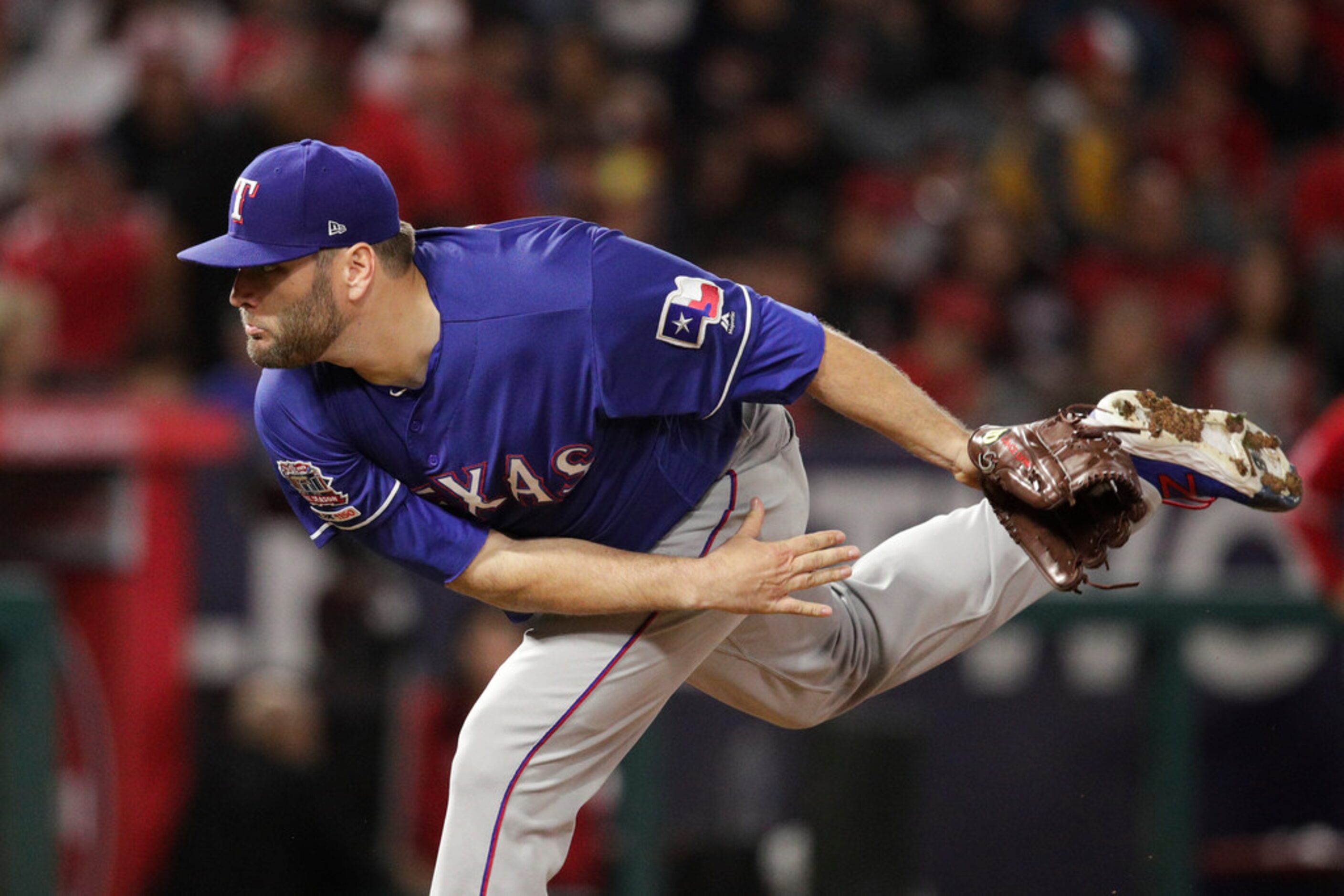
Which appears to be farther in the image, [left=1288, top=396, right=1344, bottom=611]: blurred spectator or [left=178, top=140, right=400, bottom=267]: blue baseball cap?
[left=1288, top=396, right=1344, bottom=611]: blurred spectator

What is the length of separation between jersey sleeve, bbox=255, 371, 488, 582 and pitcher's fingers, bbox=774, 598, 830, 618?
591mm

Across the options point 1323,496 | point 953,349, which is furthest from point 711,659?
point 953,349

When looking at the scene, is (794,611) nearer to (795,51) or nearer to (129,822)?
(129,822)

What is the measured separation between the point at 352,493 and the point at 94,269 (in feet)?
14.7

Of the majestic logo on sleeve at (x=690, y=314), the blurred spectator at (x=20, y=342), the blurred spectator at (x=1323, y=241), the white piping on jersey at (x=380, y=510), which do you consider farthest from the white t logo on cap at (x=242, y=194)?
the blurred spectator at (x=1323, y=241)

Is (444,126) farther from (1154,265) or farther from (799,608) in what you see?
(799,608)

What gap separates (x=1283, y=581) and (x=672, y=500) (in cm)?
377

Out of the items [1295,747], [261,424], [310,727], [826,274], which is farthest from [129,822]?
[1295,747]

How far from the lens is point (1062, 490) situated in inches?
137

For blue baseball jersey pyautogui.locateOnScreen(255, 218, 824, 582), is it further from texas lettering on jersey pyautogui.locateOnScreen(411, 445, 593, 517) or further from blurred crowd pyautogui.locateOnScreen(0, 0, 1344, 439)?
blurred crowd pyautogui.locateOnScreen(0, 0, 1344, 439)

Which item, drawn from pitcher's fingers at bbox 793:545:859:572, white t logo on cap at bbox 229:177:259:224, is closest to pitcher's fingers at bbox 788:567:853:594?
pitcher's fingers at bbox 793:545:859:572

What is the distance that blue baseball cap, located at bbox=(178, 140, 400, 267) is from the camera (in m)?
3.23

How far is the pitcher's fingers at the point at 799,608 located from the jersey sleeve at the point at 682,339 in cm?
40

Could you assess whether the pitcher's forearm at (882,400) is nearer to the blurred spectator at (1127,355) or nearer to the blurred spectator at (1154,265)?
the blurred spectator at (1127,355)
